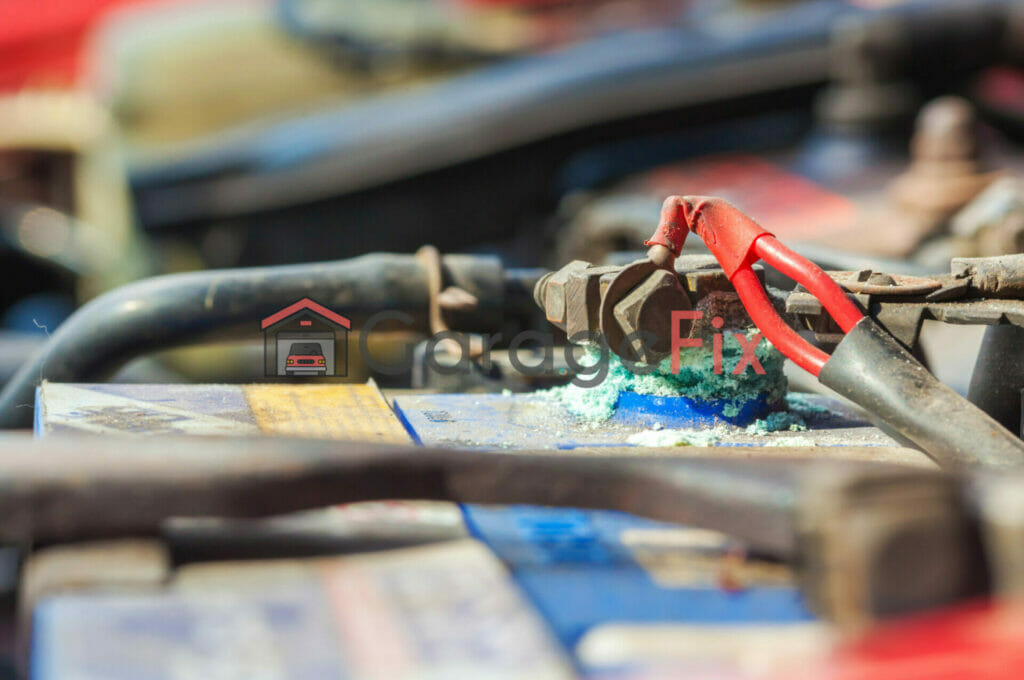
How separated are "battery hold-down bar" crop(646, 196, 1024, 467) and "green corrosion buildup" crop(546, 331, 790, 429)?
0.29 feet

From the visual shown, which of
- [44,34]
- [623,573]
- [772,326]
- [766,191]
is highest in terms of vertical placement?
[44,34]

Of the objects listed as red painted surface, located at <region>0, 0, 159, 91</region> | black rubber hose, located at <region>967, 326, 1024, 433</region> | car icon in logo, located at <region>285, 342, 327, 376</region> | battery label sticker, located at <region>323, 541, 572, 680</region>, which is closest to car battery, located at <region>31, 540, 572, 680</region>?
battery label sticker, located at <region>323, 541, 572, 680</region>

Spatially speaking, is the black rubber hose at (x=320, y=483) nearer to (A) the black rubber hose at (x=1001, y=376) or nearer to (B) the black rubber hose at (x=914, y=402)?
(B) the black rubber hose at (x=914, y=402)

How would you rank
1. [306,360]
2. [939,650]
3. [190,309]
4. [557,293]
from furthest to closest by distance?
[306,360] → [190,309] → [557,293] → [939,650]

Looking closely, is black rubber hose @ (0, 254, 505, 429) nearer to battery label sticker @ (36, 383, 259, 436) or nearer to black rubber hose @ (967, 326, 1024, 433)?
battery label sticker @ (36, 383, 259, 436)

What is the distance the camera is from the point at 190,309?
125cm

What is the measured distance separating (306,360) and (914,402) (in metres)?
A: 0.80

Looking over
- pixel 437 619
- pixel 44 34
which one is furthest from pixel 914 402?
pixel 44 34

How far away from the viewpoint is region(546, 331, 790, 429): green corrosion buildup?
1.01m

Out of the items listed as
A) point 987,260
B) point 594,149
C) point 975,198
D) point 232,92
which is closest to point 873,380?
point 987,260

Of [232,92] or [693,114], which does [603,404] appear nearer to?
[693,114]

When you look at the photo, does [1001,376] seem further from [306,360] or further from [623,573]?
[306,360]

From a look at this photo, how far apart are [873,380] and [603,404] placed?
28cm

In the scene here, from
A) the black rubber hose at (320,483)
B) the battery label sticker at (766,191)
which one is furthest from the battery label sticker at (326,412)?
the battery label sticker at (766,191)
